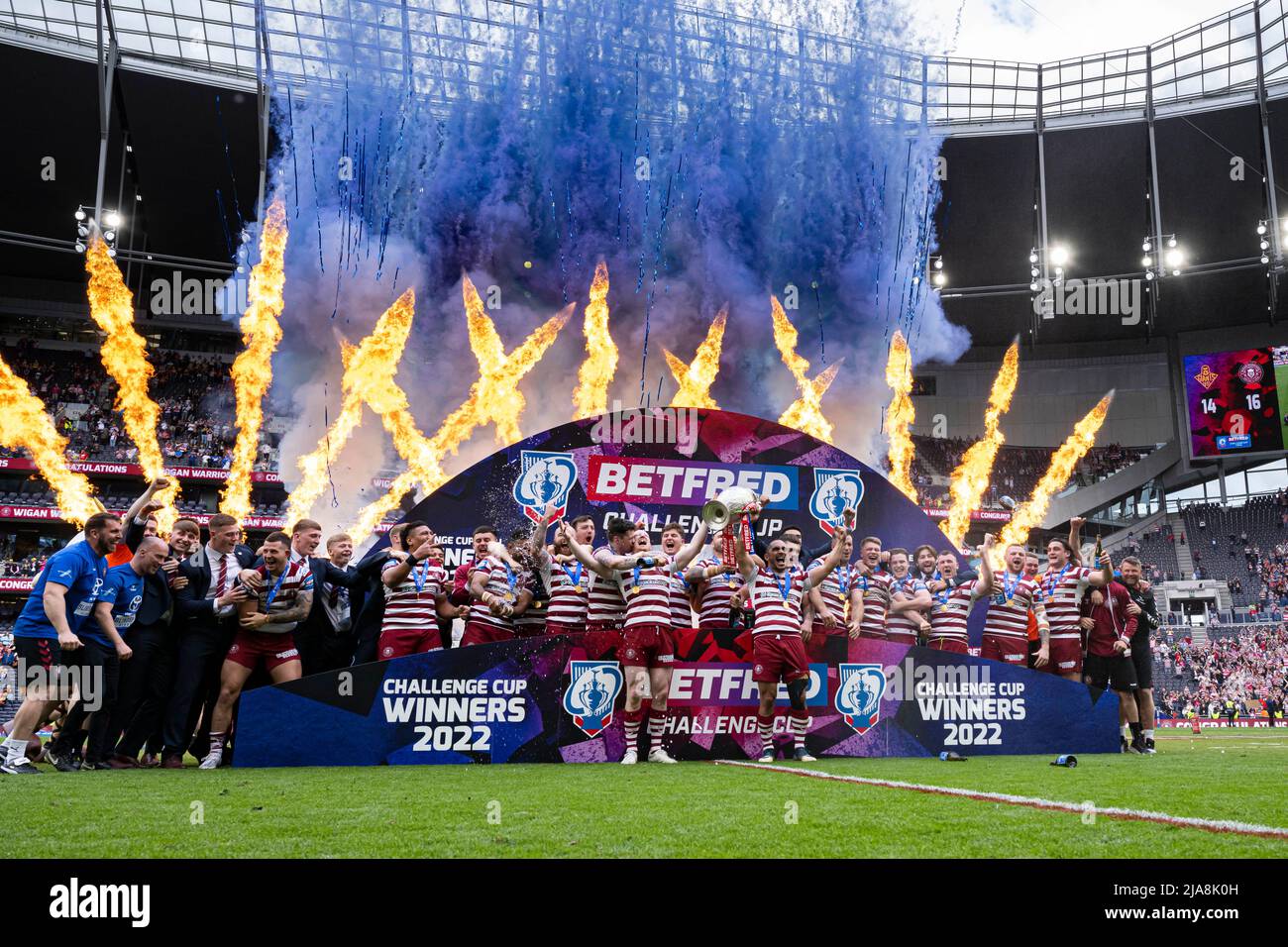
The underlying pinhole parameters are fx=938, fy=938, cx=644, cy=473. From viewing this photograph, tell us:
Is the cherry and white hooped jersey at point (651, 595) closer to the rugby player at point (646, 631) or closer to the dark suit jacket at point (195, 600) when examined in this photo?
the rugby player at point (646, 631)

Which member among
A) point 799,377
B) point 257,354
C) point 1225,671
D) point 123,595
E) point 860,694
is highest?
point 257,354

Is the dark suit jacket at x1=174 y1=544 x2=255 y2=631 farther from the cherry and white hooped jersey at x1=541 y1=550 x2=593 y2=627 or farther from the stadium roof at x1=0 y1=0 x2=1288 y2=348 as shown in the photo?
the stadium roof at x1=0 y1=0 x2=1288 y2=348

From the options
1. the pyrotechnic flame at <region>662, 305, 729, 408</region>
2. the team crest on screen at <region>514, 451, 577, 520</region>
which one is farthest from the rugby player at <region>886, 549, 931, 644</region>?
the pyrotechnic flame at <region>662, 305, 729, 408</region>

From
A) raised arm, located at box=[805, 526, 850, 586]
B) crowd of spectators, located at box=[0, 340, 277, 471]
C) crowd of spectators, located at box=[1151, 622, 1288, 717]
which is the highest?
crowd of spectators, located at box=[0, 340, 277, 471]

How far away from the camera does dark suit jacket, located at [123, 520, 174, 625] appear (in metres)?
7.68

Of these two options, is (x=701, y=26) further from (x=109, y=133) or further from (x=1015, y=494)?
(x=1015, y=494)

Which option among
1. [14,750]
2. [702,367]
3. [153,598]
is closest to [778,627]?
[153,598]

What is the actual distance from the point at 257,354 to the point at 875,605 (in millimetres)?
32985

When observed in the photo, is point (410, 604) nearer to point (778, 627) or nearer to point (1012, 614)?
point (778, 627)

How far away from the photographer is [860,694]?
9.40m

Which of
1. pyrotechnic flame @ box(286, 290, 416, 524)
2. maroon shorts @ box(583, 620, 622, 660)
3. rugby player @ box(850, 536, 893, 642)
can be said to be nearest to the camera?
maroon shorts @ box(583, 620, 622, 660)

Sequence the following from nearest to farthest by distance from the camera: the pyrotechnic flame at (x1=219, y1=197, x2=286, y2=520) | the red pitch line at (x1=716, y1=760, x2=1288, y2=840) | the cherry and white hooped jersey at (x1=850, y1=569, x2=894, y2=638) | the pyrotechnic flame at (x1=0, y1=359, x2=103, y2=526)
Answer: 1. the red pitch line at (x1=716, y1=760, x2=1288, y2=840)
2. the cherry and white hooped jersey at (x1=850, y1=569, x2=894, y2=638)
3. the pyrotechnic flame at (x1=219, y1=197, x2=286, y2=520)
4. the pyrotechnic flame at (x1=0, y1=359, x2=103, y2=526)

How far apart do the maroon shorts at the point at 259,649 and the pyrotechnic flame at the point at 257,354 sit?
87.9ft

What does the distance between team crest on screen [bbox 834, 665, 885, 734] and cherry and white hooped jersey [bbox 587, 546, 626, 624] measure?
2.32 m
